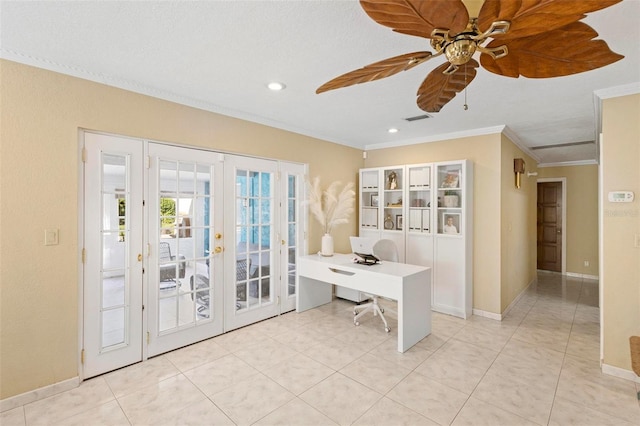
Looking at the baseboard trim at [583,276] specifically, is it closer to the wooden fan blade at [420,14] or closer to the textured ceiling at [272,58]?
the textured ceiling at [272,58]

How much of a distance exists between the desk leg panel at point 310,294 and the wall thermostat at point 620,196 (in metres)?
3.34

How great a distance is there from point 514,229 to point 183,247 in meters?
4.73

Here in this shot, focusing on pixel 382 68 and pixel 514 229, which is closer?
pixel 382 68

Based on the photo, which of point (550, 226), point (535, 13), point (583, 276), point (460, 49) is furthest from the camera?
point (550, 226)

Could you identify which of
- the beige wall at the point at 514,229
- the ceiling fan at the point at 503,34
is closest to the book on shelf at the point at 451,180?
the beige wall at the point at 514,229

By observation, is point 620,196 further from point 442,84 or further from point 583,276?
point 583,276

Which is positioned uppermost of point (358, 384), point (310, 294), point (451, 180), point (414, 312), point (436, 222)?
point (451, 180)

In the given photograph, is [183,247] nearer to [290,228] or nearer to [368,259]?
[290,228]

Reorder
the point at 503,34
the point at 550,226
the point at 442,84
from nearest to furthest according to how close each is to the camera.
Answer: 1. the point at 503,34
2. the point at 442,84
3. the point at 550,226

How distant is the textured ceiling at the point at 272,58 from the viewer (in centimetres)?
175

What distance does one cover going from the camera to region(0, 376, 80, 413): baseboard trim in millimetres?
2174

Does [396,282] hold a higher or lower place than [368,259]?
lower

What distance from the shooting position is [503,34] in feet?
3.48

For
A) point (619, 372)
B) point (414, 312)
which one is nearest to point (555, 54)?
point (414, 312)
